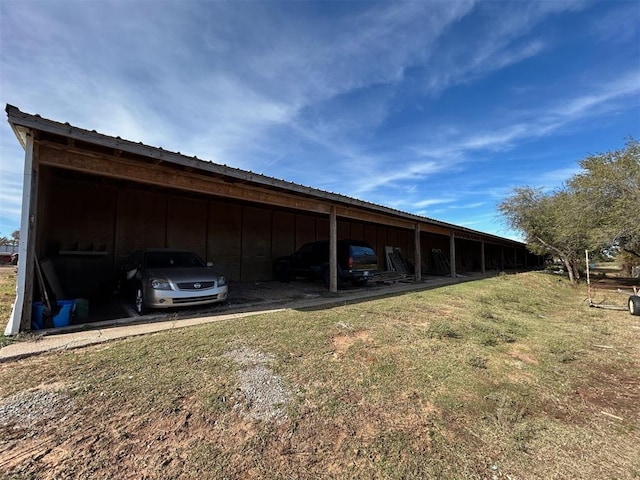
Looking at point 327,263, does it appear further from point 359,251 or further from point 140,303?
point 140,303

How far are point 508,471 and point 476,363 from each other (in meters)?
2.07

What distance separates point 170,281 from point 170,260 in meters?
1.29

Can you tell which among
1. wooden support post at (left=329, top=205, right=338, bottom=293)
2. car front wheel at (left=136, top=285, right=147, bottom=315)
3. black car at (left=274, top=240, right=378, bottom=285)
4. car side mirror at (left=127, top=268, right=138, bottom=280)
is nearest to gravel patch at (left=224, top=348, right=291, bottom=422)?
car front wheel at (left=136, top=285, right=147, bottom=315)

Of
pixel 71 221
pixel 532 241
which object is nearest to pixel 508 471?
pixel 71 221

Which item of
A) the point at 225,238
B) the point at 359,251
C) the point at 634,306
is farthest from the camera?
the point at 225,238

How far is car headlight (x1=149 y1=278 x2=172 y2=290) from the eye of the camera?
5996 millimetres

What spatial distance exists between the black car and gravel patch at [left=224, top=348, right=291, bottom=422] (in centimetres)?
675

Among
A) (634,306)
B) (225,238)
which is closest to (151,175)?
(225,238)

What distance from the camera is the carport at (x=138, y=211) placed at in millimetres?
4871

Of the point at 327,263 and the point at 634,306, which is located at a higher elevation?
the point at 327,263

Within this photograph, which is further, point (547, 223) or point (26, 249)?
point (547, 223)

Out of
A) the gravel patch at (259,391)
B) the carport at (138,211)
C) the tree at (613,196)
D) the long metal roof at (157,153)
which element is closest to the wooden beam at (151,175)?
the carport at (138,211)

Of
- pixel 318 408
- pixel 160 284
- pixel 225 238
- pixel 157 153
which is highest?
pixel 157 153

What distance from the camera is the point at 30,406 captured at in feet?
8.91
